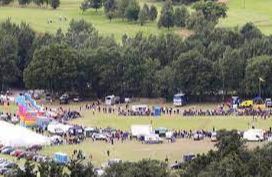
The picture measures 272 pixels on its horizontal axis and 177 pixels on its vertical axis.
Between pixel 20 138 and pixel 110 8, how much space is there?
158 feet

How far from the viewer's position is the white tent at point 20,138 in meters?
68.7

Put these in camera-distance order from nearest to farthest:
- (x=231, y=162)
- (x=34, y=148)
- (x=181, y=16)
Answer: (x=231, y=162) → (x=34, y=148) → (x=181, y=16)

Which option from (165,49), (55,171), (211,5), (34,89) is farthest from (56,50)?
(55,171)

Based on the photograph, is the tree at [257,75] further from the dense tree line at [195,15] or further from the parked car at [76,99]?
the dense tree line at [195,15]

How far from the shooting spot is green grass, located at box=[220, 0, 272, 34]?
110312 millimetres

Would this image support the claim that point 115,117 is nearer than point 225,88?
Yes

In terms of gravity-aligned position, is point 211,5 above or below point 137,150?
above

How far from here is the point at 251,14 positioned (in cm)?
11612

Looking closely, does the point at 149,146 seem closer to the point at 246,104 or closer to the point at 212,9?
the point at 246,104

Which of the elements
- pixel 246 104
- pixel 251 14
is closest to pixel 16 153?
pixel 246 104

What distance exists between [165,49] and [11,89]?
1500 centimetres

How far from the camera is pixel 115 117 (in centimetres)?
7756

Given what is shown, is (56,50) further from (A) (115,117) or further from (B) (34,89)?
(A) (115,117)

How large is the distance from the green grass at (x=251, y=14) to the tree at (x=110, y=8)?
42.5ft
